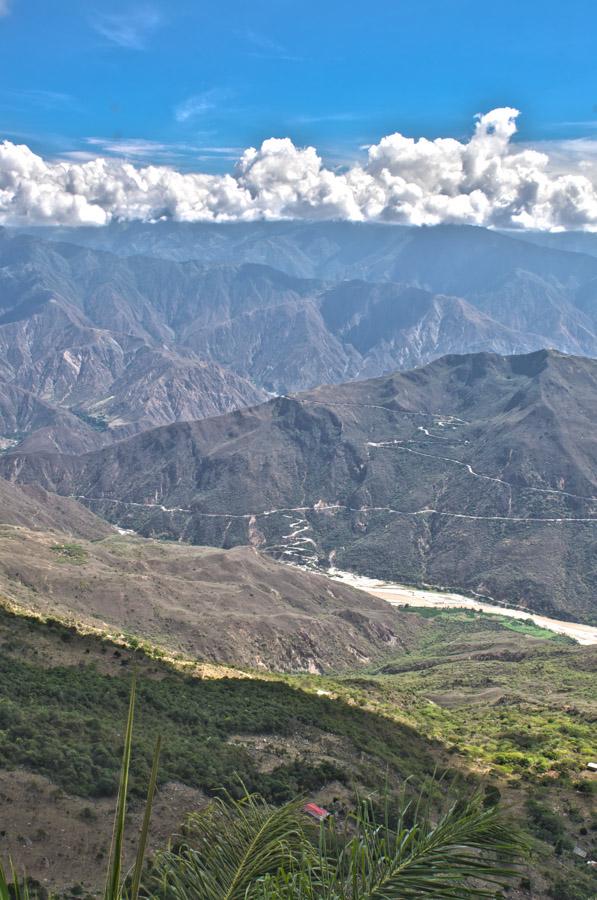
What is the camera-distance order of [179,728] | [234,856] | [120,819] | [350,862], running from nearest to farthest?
1. [120,819]
2. [350,862]
3. [234,856]
4. [179,728]

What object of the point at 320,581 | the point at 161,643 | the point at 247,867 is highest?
the point at 247,867

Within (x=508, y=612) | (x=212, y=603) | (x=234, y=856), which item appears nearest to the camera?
(x=234, y=856)

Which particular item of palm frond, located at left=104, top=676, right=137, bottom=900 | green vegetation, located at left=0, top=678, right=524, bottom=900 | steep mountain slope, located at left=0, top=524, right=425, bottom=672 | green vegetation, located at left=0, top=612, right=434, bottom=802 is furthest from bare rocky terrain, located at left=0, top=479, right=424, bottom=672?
palm frond, located at left=104, top=676, right=137, bottom=900

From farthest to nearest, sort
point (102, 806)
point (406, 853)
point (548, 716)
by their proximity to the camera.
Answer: point (548, 716) → point (102, 806) → point (406, 853)

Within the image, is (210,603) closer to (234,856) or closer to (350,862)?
(234,856)

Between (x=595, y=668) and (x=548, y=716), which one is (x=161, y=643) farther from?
(x=595, y=668)

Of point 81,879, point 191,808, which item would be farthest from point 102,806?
point 81,879

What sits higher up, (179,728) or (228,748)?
(228,748)

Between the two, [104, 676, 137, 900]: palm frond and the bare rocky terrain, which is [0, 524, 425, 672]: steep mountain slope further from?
[104, 676, 137, 900]: palm frond

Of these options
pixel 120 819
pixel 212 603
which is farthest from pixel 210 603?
pixel 120 819

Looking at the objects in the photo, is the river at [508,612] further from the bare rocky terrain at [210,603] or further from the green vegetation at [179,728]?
the green vegetation at [179,728]

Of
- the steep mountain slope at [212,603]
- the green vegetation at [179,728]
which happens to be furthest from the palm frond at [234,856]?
the steep mountain slope at [212,603]
